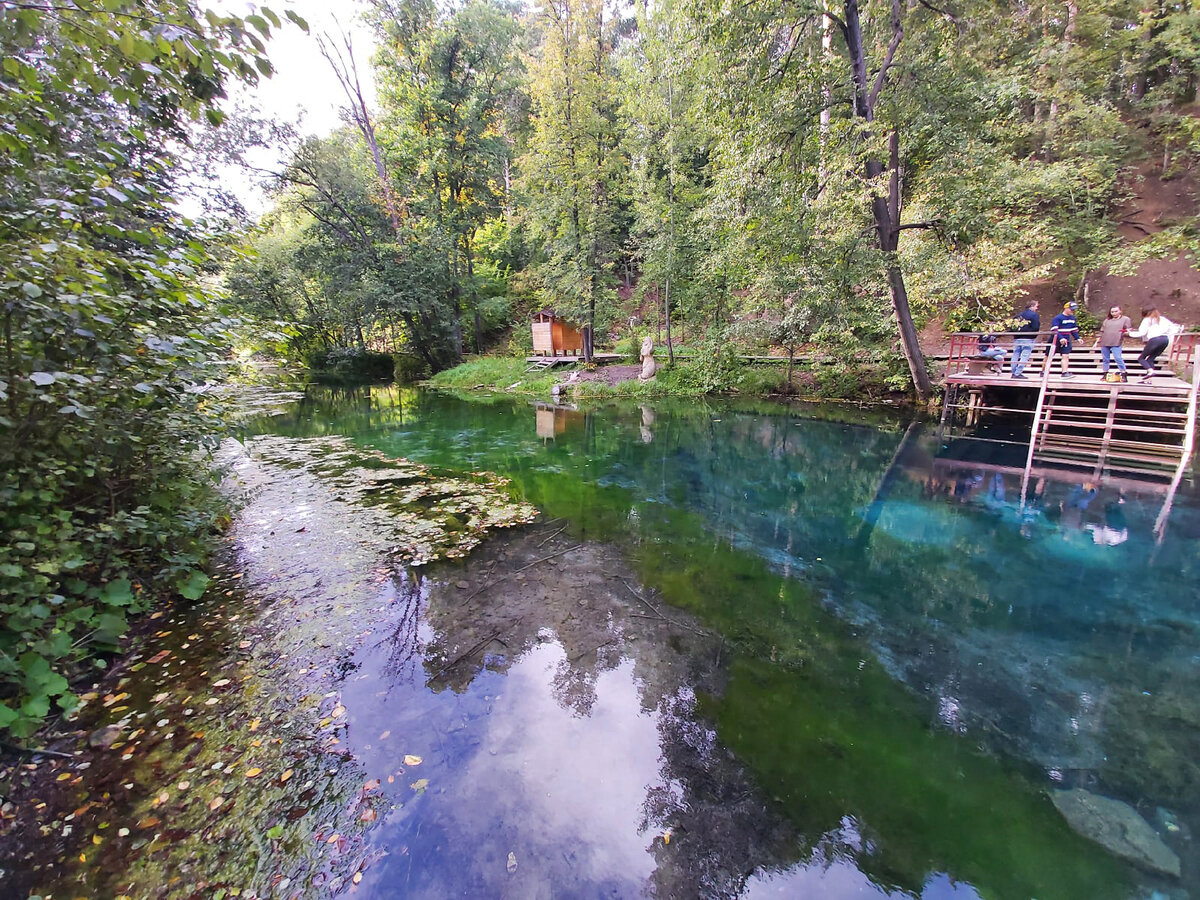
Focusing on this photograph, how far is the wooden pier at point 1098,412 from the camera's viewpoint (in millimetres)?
9477

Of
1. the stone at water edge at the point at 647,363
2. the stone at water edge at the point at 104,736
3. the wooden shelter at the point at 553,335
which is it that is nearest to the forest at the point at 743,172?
the stone at water edge at the point at 647,363

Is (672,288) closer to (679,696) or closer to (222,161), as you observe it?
(222,161)

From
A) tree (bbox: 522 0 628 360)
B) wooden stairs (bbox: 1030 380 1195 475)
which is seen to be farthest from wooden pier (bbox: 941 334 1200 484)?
tree (bbox: 522 0 628 360)

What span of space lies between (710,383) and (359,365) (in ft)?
74.3

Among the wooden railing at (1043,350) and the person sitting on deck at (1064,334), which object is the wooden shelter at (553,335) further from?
the person sitting on deck at (1064,334)

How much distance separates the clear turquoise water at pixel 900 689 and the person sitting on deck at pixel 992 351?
599 centimetres

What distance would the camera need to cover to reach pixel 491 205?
89.8 feet

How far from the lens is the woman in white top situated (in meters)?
9.84

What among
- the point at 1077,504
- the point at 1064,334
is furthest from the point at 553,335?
the point at 1077,504

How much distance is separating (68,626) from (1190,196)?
1142 inches

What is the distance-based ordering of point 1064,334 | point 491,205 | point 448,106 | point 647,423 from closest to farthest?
point 1064,334, point 647,423, point 448,106, point 491,205

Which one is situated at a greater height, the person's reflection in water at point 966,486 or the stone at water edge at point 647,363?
the stone at water edge at point 647,363

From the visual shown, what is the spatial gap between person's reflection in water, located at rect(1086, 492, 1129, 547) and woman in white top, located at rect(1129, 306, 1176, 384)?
16.0 ft

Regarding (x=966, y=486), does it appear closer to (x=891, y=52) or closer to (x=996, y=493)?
(x=996, y=493)
